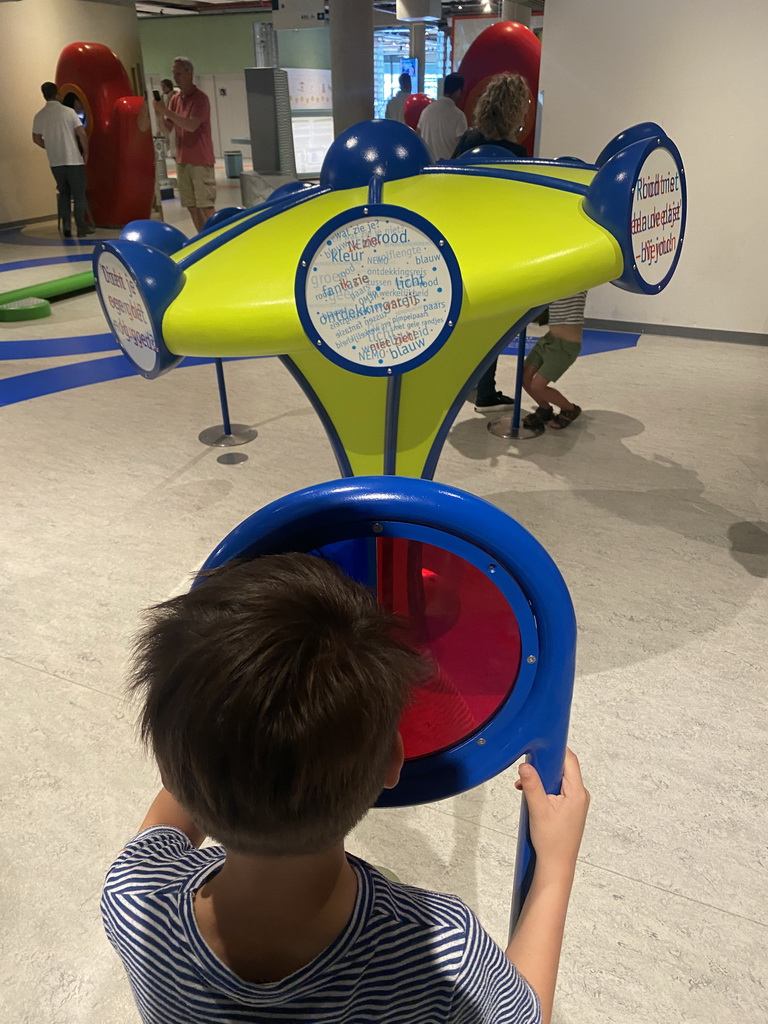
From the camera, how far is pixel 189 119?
21.8 feet

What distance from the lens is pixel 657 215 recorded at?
1.79m

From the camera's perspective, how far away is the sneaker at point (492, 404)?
159 inches

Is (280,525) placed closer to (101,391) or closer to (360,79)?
(101,391)

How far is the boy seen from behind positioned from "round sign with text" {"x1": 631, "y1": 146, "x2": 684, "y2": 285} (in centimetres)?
133

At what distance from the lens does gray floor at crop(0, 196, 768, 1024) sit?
4.81 feet

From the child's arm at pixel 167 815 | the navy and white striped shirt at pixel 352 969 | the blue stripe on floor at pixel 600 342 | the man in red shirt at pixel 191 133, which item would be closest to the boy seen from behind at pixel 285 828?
the navy and white striped shirt at pixel 352 969

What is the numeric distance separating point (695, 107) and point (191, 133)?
13.9 ft

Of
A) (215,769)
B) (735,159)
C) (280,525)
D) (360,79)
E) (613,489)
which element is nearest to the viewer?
(215,769)

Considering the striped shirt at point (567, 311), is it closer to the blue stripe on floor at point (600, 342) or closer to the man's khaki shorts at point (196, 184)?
the blue stripe on floor at point (600, 342)

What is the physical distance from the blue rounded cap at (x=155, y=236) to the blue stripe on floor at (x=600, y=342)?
306 cm

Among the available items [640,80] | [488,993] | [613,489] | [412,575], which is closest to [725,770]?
[412,575]

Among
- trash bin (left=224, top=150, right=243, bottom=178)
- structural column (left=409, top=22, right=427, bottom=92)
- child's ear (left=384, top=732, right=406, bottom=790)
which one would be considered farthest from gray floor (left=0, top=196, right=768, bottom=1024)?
trash bin (left=224, top=150, right=243, bottom=178)

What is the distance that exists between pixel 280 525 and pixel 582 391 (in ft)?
11.7

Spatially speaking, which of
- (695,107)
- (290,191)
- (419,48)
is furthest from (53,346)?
(419,48)
